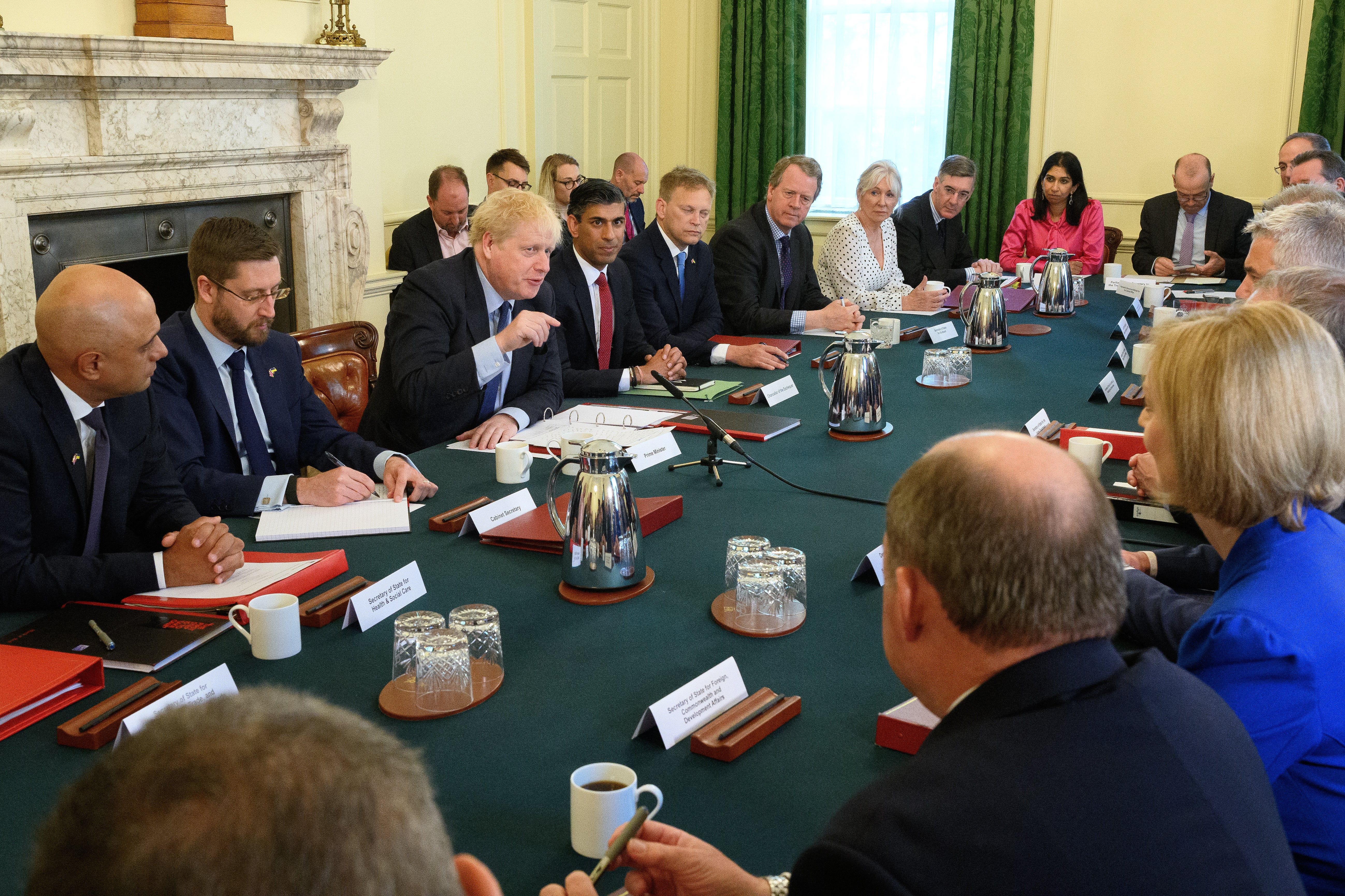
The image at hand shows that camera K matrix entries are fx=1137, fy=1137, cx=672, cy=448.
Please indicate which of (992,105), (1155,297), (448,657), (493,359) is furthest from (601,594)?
(992,105)

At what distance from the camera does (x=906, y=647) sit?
1.05m

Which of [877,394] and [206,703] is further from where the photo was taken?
[877,394]

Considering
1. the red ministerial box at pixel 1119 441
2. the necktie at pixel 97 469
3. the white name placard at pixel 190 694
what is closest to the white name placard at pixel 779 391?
the red ministerial box at pixel 1119 441

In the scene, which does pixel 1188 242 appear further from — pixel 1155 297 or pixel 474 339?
pixel 474 339

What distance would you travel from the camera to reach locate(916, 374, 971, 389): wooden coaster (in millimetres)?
3521

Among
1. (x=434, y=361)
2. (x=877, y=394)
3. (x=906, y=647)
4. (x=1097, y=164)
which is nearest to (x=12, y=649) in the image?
(x=906, y=647)

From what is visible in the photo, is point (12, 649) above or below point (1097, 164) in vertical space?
below

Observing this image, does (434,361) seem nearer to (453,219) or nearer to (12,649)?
(12,649)

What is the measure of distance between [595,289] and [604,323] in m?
0.12

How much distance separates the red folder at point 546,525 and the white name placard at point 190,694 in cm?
68

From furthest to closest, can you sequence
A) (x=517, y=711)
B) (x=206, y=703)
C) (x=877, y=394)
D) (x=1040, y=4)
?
(x=1040, y=4) → (x=877, y=394) → (x=517, y=711) → (x=206, y=703)

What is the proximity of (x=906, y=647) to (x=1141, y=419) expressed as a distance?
802 millimetres

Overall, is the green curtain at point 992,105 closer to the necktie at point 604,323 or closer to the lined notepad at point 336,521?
the necktie at point 604,323

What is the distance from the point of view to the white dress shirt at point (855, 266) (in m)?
5.34
